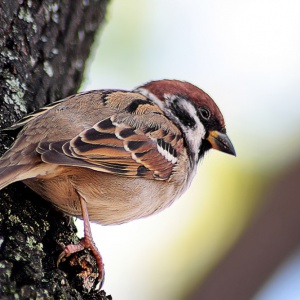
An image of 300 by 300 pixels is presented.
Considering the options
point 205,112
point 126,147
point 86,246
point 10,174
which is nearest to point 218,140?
point 205,112

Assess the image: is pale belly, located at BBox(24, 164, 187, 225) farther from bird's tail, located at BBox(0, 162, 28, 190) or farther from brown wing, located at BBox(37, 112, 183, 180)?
bird's tail, located at BBox(0, 162, 28, 190)

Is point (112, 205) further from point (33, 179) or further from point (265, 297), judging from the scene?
point (265, 297)

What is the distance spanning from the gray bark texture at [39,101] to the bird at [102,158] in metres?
0.08

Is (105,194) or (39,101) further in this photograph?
(39,101)

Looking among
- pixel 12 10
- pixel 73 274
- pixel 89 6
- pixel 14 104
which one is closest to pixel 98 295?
pixel 73 274

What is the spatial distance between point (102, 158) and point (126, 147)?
0.19m

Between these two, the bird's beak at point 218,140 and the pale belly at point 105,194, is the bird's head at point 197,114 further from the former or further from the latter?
the pale belly at point 105,194

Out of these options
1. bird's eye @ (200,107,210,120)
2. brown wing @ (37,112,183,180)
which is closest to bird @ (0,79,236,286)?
brown wing @ (37,112,183,180)

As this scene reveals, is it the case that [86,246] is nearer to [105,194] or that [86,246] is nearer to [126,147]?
[105,194]

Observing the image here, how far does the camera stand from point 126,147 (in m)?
2.84

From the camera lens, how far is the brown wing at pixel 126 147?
8.32 ft

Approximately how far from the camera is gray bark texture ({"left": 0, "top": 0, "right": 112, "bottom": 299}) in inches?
84.4

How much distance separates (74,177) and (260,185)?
2.25 metres

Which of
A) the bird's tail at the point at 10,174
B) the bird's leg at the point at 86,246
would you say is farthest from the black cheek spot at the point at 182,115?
the bird's tail at the point at 10,174
